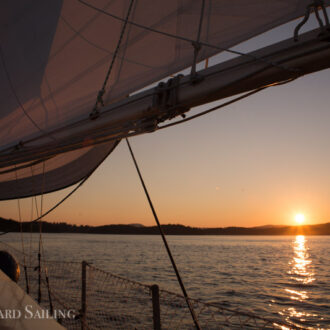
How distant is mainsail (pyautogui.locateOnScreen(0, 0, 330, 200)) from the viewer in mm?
3283

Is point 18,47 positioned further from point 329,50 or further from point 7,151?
point 329,50

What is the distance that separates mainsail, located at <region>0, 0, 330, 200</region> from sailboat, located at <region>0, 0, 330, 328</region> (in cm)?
1

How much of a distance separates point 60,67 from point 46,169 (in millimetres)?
3524

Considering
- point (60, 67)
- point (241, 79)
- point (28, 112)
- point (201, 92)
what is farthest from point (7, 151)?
point (241, 79)

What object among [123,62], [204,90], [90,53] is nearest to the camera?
[204,90]

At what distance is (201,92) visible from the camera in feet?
8.92

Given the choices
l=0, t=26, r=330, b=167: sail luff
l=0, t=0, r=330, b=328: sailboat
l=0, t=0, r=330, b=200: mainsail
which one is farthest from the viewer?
l=0, t=0, r=330, b=200: mainsail

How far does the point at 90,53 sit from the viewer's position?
4.45m

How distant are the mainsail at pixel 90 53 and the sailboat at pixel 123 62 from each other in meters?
0.01

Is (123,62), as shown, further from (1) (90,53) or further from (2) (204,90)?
(2) (204,90)

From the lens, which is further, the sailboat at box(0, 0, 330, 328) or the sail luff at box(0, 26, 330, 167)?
the sailboat at box(0, 0, 330, 328)

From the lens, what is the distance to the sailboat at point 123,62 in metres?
2.49

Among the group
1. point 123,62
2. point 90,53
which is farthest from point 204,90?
point 90,53

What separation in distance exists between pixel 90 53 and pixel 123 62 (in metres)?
0.64
